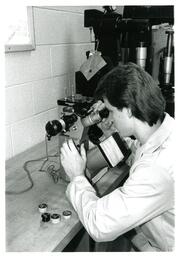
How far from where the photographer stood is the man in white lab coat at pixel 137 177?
2.97ft

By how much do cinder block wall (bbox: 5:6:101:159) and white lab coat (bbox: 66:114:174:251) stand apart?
64 cm

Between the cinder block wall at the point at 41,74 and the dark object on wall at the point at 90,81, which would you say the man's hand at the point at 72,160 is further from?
the dark object on wall at the point at 90,81

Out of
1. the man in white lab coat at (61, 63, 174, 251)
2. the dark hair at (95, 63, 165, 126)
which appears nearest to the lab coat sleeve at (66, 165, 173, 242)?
the man in white lab coat at (61, 63, 174, 251)

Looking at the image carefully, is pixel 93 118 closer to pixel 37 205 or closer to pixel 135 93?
pixel 135 93

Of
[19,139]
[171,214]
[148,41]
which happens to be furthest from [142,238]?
[148,41]

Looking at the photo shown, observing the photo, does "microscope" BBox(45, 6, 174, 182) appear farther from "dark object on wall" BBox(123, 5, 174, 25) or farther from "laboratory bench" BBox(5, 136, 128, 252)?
"laboratory bench" BBox(5, 136, 128, 252)

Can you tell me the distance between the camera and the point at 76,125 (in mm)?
1231

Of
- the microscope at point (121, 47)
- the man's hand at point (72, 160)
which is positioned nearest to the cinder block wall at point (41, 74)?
the microscope at point (121, 47)

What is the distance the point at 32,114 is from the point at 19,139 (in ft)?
0.56

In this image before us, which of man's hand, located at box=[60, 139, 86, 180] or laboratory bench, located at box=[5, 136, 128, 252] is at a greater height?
man's hand, located at box=[60, 139, 86, 180]

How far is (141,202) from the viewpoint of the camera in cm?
91

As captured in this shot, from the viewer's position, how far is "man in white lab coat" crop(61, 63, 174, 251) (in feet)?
2.97

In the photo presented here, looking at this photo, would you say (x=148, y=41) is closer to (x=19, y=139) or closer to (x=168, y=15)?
(x=168, y=15)

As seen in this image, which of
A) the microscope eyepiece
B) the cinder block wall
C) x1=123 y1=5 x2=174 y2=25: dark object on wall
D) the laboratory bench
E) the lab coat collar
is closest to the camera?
the laboratory bench
